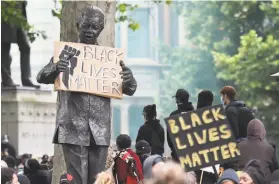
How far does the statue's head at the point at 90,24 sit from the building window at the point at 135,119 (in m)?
63.1

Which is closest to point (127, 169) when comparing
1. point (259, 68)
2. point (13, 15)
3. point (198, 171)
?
point (198, 171)

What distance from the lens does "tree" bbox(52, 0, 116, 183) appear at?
1517 centimetres

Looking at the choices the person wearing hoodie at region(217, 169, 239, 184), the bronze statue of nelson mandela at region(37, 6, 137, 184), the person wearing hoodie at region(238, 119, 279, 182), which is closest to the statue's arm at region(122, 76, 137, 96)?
the bronze statue of nelson mandela at region(37, 6, 137, 184)

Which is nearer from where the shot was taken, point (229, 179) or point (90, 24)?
point (229, 179)

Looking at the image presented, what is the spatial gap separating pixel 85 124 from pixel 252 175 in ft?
6.02

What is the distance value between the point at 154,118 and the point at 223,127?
540 cm

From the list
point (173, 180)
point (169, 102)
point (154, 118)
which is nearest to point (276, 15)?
point (169, 102)

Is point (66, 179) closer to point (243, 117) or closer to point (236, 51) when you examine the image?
point (243, 117)

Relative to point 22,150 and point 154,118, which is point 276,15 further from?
point 154,118

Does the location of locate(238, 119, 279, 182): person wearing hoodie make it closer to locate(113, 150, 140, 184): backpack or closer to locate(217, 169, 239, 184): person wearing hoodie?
locate(113, 150, 140, 184): backpack

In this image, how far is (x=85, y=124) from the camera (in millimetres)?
12508

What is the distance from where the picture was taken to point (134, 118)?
77875 millimetres

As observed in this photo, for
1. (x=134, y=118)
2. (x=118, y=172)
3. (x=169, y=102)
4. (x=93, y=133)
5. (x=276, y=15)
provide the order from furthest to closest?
(x=134, y=118), (x=169, y=102), (x=276, y=15), (x=118, y=172), (x=93, y=133)

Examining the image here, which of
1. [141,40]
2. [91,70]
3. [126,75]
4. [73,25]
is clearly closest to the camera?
[126,75]
